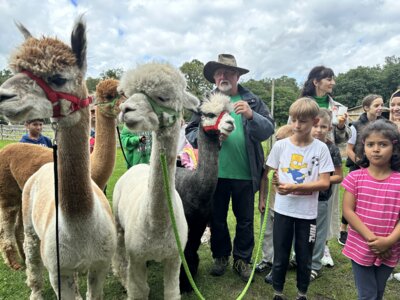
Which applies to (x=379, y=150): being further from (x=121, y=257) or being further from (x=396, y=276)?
(x=121, y=257)

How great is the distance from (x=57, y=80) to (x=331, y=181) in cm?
242

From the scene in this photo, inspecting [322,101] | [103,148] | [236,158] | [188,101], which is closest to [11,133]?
[103,148]

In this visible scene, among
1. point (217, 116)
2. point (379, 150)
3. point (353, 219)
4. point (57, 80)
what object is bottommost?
point (353, 219)

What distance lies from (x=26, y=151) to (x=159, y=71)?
2.11m

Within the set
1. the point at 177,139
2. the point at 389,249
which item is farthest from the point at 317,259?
the point at 177,139

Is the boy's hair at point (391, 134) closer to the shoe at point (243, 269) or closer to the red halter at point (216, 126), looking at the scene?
the red halter at point (216, 126)

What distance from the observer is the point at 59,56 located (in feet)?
4.98

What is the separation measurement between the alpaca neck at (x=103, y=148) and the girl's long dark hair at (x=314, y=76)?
218 cm

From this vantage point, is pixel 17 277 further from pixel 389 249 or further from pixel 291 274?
pixel 389 249

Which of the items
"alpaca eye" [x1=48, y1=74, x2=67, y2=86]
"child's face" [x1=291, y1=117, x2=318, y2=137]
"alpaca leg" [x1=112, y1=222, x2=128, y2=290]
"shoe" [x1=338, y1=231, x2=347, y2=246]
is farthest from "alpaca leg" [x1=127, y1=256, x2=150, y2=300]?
"shoe" [x1=338, y1=231, x2=347, y2=246]

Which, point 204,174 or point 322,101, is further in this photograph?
point 322,101

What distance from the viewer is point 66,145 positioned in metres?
1.70

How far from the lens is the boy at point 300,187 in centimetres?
243

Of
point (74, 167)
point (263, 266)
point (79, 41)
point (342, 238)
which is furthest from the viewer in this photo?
point (342, 238)
